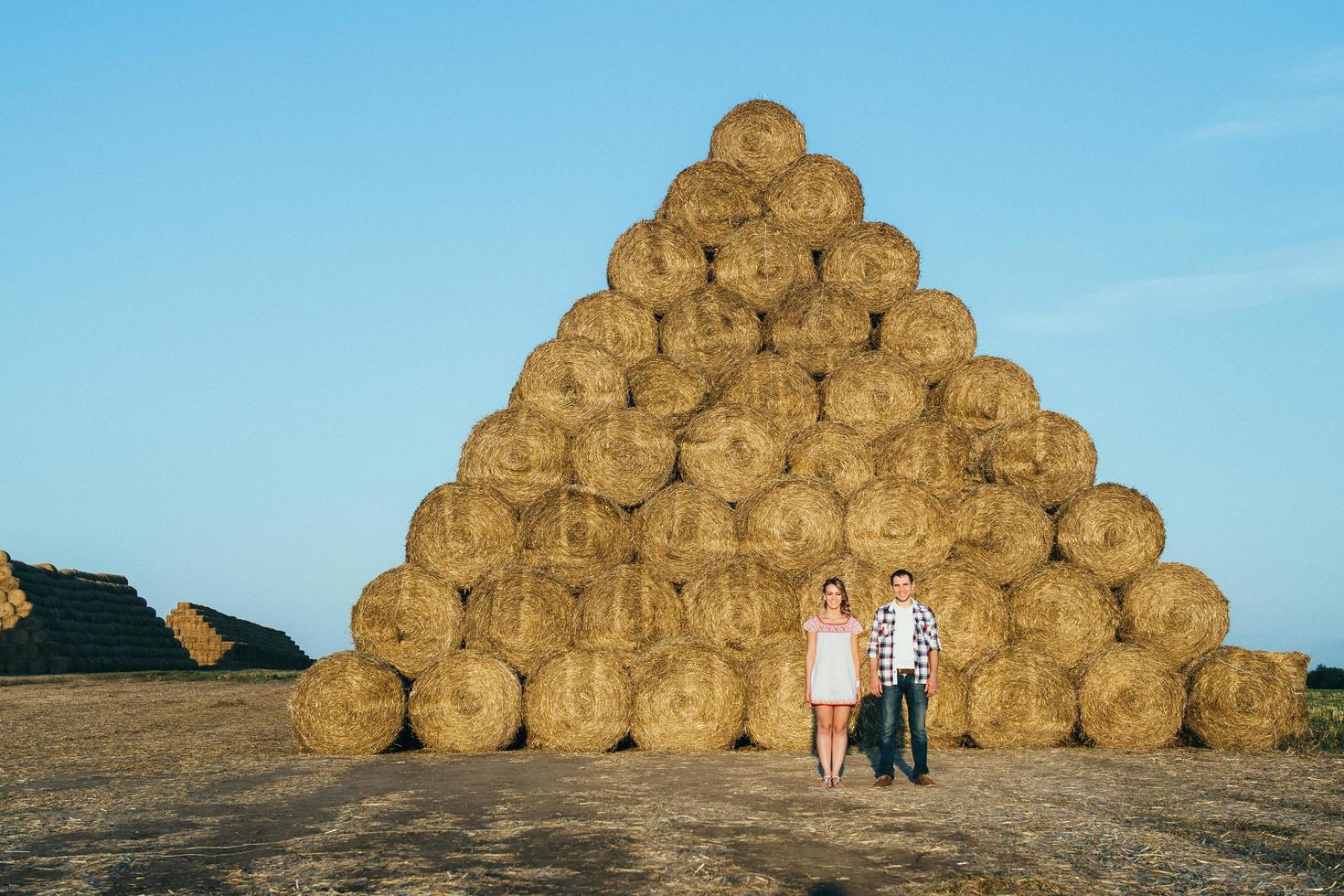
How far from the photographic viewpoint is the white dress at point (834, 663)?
9609 millimetres

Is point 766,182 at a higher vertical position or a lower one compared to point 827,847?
higher

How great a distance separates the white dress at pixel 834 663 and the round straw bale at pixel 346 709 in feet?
15.0

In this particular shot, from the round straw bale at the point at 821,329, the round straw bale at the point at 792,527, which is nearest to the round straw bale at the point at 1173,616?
the round straw bale at the point at 792,527

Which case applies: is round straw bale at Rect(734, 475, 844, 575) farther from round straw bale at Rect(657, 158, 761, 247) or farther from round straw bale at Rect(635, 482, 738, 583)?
round straw bale at Rect(657, 158, 761, 247)

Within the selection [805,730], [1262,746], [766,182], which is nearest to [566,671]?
[805,730]

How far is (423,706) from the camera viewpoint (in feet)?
39.0

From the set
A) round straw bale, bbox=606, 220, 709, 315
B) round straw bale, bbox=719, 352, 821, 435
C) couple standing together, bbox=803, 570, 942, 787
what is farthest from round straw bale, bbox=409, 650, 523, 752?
round straw bale, bbox=606, 220, 709, 315

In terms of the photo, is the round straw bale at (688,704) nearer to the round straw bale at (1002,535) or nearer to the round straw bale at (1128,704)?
the round straw bale at (1002,535)

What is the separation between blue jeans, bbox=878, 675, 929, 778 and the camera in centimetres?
936

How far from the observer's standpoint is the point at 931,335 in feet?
48.5

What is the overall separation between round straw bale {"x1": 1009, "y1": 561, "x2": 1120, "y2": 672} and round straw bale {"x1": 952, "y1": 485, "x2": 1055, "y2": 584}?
0.28 metres

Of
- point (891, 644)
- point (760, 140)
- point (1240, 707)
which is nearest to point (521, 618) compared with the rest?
point (891, 644)

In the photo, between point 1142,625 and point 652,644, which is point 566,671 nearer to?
point 652,644

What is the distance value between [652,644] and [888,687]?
3.05m
